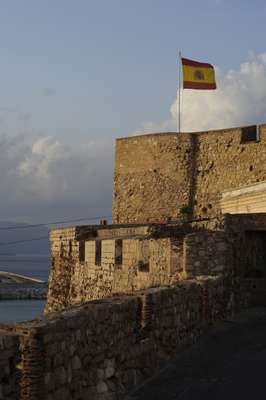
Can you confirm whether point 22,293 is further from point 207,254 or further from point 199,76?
point 207,254

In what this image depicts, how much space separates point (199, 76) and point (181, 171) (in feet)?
13.9

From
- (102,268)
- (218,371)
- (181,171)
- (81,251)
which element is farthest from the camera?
(181,171)

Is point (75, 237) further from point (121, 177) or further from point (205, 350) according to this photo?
point (205, 350)

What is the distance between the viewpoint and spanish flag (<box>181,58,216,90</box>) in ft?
102

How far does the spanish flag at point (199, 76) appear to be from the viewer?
30.9 m

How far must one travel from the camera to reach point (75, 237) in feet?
75.8

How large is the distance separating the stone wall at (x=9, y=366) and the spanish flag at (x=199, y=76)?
25513 mm

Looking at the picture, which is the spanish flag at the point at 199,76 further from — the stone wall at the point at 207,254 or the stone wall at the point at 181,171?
the stone wall at the point at 207,254

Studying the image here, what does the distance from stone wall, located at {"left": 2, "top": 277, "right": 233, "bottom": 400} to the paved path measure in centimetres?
26

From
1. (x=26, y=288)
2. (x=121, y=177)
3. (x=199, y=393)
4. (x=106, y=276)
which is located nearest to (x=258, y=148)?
(x=121, y=177)

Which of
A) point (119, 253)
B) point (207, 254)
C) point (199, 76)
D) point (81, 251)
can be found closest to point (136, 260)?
point (119, 253)

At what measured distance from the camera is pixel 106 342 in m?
8.22

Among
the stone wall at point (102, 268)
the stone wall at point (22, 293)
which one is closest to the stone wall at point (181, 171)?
the stone wall at point (102, 268)

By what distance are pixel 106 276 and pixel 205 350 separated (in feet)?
26.7
